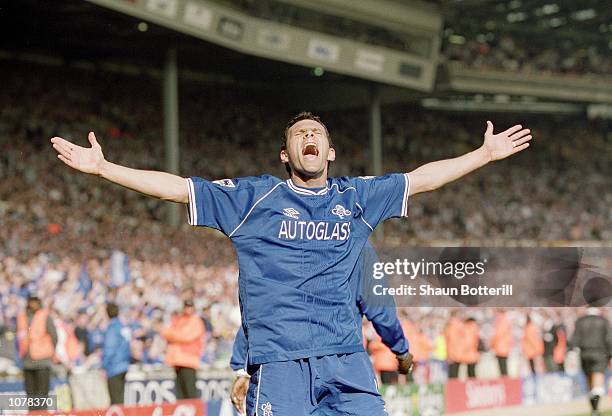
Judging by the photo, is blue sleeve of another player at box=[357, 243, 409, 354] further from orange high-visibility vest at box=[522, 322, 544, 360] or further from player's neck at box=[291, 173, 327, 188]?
orange high-visibility vest at box=[522, 322, 544, 360]

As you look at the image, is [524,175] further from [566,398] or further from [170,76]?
[566,398]

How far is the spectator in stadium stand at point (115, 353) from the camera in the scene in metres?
13.2

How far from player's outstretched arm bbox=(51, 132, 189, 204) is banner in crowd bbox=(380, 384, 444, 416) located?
24.9ft

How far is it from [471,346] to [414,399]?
18.1 ft

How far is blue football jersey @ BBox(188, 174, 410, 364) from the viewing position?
5.23m

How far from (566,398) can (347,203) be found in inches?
574

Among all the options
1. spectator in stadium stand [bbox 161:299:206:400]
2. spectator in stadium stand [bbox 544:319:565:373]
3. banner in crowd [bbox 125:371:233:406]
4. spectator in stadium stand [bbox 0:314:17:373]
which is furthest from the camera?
spectator in stadium stand [bbox 544:319:565:373]

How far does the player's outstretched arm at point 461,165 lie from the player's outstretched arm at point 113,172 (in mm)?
1244

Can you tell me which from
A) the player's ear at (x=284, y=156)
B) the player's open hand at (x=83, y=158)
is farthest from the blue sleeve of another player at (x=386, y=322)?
the player's open hand at (x=83, y=158)

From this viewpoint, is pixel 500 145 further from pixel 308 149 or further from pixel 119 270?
pixel 119 270

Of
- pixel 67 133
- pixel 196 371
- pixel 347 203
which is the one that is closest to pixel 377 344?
pixel 196 371

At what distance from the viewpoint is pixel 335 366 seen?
520 centimetres

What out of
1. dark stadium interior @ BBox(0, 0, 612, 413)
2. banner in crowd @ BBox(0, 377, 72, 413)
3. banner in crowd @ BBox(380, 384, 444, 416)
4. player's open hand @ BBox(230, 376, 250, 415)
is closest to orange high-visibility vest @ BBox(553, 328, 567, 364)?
dark stadium interior @ BBox(0, 0, 612, 413)

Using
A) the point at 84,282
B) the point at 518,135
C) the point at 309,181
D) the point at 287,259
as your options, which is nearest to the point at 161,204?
the point at 84,282
